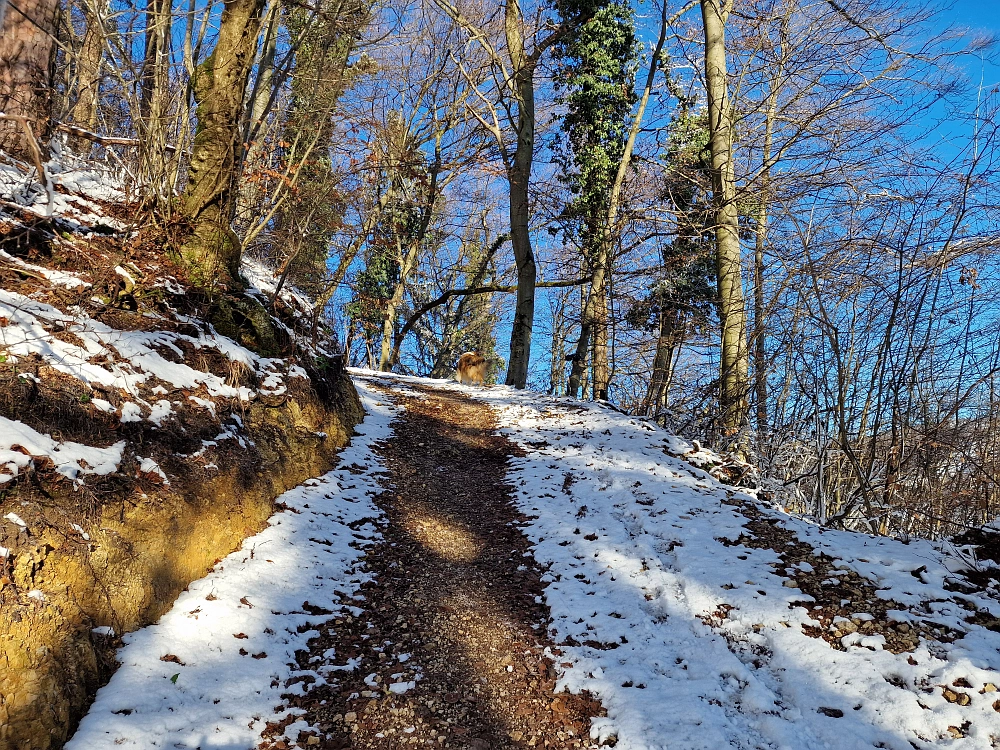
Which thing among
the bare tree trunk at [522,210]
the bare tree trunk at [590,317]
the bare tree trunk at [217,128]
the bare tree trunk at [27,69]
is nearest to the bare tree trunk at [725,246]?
the bare tree trunk at [590,317]

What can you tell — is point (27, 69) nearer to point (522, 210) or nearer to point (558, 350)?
point (522, 210)

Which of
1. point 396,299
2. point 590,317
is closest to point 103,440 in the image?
point 590,317

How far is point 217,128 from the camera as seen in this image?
19.2 ft

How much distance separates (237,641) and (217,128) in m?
5.25

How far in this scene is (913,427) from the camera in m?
5.19

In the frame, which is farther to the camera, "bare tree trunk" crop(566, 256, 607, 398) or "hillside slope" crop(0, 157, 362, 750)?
"bare tree trunk" crop(566, 256, 607, 398)

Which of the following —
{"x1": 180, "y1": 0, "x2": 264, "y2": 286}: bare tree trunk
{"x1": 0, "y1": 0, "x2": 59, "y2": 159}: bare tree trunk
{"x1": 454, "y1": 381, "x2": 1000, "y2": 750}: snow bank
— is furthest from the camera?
{"x1": 180, "y1": 0, "x2": 264, "y2": 286}: bare tree trunk

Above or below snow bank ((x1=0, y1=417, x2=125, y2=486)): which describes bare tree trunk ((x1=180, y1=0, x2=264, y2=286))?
above

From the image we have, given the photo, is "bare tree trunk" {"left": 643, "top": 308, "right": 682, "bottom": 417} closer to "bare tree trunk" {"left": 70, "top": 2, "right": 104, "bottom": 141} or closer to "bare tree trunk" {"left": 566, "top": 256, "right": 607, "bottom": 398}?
"bare tree trunk" {"left": 566, "top": 256, "right": 607, "bottom": 398}

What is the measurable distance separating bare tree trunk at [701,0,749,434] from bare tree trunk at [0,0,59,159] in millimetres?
7935

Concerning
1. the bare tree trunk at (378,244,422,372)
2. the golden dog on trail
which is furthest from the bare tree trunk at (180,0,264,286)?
the bare tree trunk at (378,244,422,372)

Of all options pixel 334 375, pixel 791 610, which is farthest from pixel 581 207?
pixel 791 610

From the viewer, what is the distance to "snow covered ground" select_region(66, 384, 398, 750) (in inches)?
108

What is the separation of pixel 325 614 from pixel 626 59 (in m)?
17.0
